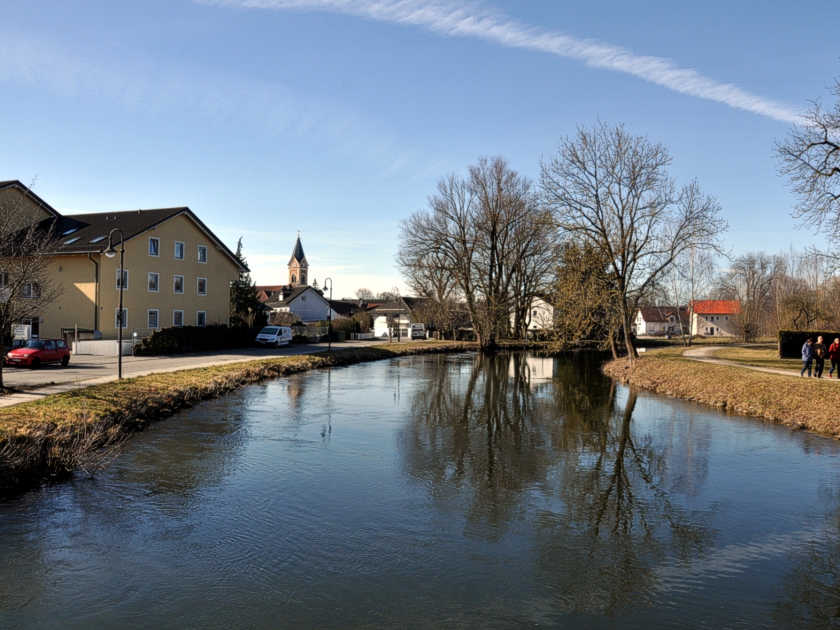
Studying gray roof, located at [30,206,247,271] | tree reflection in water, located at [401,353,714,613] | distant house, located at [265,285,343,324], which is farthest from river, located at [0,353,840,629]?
distant house, located at [265,285,343,324]

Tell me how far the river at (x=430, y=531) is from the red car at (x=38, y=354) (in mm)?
12436

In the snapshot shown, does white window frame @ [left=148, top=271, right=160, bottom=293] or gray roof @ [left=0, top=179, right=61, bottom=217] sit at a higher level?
gray roof @ [left=0, top=179, right=61, bottom=217]

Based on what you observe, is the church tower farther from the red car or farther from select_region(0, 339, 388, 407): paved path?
the red car

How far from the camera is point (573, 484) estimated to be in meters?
10.6

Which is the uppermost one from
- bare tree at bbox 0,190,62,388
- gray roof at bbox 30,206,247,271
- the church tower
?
the church tower

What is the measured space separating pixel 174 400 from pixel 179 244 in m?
25.8

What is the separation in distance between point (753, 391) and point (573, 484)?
37.7 ft

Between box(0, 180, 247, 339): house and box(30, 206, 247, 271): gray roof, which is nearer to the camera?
box(0, 180, 247, 339): house

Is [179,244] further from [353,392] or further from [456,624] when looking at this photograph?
[456,624]

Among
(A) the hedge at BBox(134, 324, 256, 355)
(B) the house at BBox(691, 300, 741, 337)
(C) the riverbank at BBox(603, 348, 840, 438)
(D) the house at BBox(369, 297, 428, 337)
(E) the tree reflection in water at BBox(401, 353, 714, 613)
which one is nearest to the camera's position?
(E) the tree reflection in water at BBox(401, 353, 714, 613)

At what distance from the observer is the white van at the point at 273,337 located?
41500 millimetres

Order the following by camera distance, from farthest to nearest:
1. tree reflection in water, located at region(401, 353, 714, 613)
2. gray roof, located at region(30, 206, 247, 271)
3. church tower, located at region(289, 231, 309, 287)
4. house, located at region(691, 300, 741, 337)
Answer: church tower, located at region(289, 231, 309, 287), house, located at region(691, 300, 741, 337), gray roof, located at region(30, 206, 247, 271), tree reflection in water, located at region(401, 353, 714, 613)

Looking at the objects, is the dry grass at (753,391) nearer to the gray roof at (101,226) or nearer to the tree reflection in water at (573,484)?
the tree reflection in water at (573,484)

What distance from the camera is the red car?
23766 millimetres
